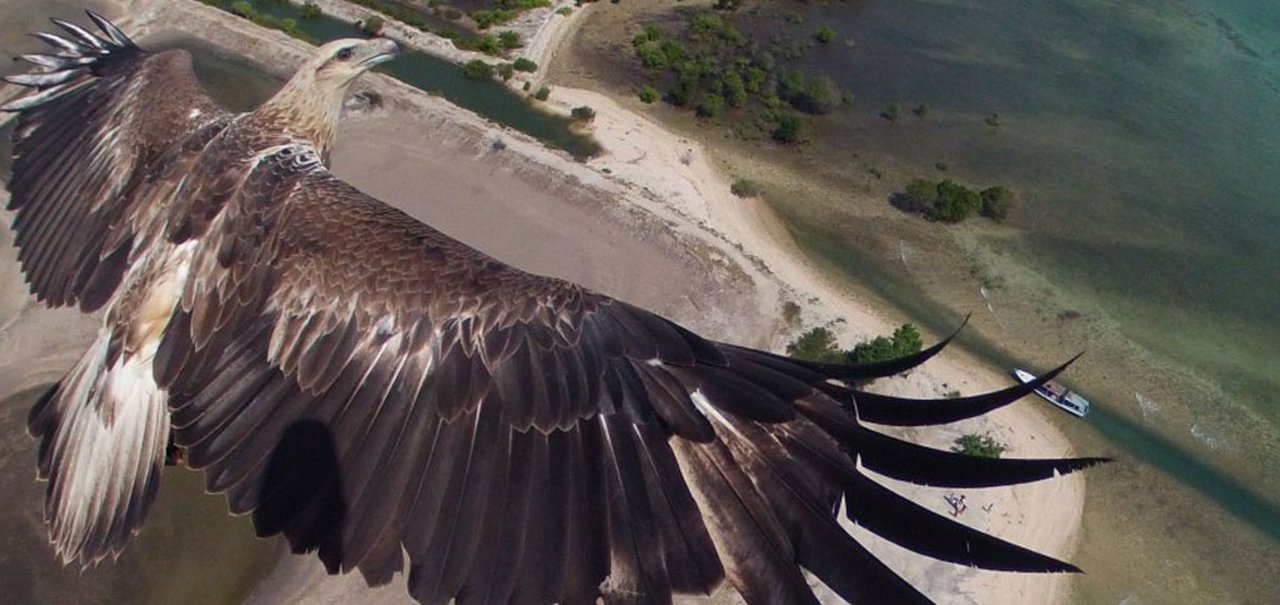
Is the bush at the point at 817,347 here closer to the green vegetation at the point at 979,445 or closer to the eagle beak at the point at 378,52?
the green vegetation at the point at 979,445

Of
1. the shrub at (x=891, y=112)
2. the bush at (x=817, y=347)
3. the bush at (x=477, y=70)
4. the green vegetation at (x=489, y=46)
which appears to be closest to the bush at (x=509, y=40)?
the green vegetation at (x=489, y=46)

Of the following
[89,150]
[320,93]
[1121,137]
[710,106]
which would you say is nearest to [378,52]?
[320,93]

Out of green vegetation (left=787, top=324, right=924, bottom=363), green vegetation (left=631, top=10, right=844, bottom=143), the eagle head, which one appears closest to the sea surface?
green vegetation (left=631, top=10, right=844, bottom=143)

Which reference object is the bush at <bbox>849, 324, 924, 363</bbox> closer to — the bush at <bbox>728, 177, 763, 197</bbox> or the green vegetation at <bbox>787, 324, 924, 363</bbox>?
the green vegetation at <bbox>787, 324, 924, 363</bbox>

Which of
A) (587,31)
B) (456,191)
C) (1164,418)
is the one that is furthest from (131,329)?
(587,31)

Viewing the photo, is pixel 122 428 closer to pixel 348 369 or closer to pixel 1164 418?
pixel 348 369

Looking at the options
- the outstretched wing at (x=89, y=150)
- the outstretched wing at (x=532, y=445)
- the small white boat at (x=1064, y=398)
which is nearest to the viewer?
the outstretched wing at (x=532, y=445)

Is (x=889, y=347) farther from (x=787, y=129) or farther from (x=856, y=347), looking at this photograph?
(x=787, y=129)
